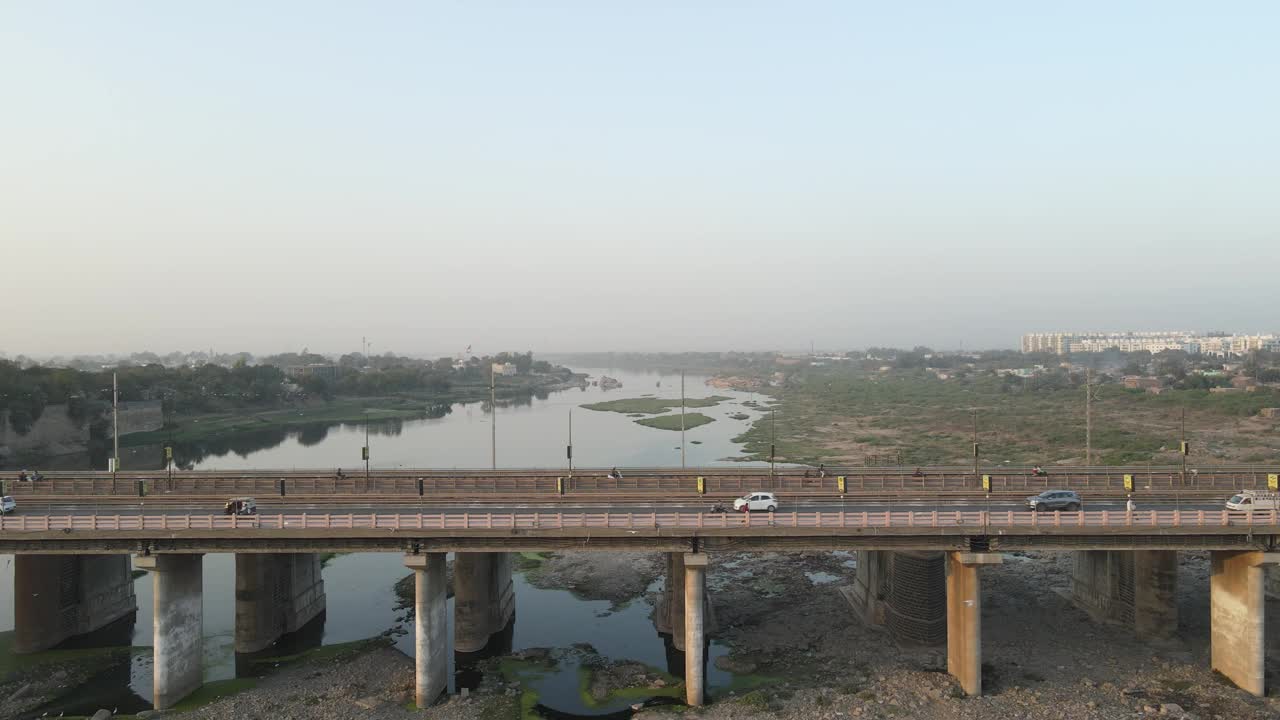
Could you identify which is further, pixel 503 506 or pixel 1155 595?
pixel 503 506

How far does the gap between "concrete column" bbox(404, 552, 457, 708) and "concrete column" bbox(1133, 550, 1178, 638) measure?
114ft

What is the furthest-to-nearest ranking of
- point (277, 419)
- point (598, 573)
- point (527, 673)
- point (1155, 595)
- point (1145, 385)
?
point (1145, 385) → point (277, 419) → point (598, 573) → point (1155, 595) → point (527, 673)

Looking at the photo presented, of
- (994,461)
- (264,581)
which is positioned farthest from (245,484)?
(994,461)

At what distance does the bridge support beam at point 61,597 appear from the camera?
3522cm

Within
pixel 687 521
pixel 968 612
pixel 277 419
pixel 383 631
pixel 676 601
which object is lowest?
pixel 383 631

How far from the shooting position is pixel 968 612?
30375mm

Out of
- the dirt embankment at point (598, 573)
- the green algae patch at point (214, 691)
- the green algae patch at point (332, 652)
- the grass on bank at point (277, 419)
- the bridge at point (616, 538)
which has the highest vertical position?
the bridge at point (616, 538)

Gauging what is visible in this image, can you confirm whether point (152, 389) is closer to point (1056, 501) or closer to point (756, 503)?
point (756, 503)

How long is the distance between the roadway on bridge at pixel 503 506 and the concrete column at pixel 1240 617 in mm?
4863

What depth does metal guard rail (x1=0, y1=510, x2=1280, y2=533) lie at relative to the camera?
3014 cm

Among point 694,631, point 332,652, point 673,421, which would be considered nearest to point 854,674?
point 694,631

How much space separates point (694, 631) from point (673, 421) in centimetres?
12653

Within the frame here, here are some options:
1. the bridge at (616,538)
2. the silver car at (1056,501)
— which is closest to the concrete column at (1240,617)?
the bridge at (616,538)

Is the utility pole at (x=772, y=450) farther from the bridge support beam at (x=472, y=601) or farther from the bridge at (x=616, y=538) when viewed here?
the bridge support beam at (x=472, y=601)
